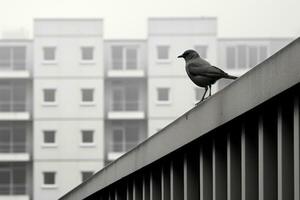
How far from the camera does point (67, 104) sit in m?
70.1

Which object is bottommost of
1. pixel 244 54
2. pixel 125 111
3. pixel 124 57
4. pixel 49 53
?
pixel 125 111

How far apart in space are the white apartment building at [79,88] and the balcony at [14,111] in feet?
0.21

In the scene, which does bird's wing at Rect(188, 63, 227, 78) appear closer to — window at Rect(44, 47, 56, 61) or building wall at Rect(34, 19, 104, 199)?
building wall at Rect(34, 19, 104, 199)

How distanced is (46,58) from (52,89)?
2115 millimetres

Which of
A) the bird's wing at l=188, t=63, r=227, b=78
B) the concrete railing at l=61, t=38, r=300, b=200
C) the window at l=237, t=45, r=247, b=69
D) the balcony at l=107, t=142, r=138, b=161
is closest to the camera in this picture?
the concrete railing at l=61, t=38, r=300, b=200

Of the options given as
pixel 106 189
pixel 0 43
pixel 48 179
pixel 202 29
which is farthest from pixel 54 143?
pixel 106 189

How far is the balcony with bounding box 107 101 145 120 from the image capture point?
7038 cm

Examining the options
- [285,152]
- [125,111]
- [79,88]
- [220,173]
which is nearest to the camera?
[285,152]

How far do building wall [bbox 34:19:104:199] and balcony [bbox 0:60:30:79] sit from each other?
2.84 ft

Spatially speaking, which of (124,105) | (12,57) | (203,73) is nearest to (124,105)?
(124,105)

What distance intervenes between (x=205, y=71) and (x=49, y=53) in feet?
209

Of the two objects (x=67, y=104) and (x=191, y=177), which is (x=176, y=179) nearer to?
(x=191, y=177)

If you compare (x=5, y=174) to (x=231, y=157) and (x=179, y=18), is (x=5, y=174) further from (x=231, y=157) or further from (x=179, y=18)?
(x=231, y=157)

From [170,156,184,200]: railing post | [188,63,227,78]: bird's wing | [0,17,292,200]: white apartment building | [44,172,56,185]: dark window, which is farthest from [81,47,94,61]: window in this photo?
[170,156,184,200]: railing post
